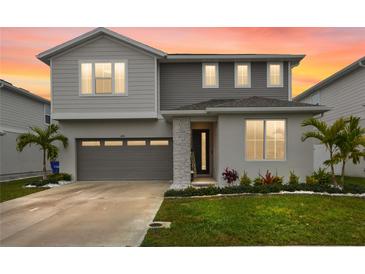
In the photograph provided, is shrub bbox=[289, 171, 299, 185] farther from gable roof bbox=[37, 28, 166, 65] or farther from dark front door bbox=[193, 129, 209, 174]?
gable roof bbox=[37, 28, 166, 65]

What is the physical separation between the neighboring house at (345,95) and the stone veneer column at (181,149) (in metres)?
7.63

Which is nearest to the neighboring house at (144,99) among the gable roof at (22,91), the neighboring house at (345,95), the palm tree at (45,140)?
the palm tree at (45,140)

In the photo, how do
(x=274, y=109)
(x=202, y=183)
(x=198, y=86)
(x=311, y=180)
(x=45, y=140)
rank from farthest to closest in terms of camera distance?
(x=198, y=86) < (x=45, y=140) < (x=202, y=183) < (x=274, y=109) < (x=311, y=180)

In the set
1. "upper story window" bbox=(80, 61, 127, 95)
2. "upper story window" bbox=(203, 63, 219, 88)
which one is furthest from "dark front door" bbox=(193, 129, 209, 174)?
"upper story window" bbox=(80, 61, 127, 95)

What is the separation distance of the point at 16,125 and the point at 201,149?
13.5 metres

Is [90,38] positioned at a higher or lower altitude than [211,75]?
higher

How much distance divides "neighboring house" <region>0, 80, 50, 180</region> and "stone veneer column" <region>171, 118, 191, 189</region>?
11.5 m

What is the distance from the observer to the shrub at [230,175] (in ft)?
34.5

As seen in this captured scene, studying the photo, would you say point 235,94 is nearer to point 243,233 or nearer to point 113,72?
point 113,72

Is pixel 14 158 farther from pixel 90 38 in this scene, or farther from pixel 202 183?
pixel 202 183

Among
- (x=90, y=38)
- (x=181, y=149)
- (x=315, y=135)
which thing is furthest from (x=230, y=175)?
(x=90, y=38)

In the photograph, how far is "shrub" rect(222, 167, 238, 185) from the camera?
10.5 metres

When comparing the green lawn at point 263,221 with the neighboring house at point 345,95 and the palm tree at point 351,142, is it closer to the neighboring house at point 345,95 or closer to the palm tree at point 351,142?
the palm tree at point 351,142

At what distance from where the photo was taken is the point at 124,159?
1461 cm
